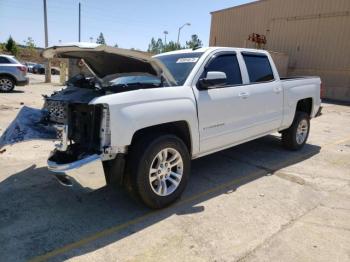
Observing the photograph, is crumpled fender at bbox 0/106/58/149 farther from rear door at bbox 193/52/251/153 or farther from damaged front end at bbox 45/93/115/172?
rear door at bbox 193/52/251/153

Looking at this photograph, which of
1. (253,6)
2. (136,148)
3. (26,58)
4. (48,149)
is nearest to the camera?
(136,148)

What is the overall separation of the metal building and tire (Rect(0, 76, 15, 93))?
54.8 ft

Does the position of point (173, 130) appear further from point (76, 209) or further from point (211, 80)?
point (76, 209)

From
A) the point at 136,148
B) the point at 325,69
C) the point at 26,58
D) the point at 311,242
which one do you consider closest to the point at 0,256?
the point at 136,148

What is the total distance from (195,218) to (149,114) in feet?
4.22

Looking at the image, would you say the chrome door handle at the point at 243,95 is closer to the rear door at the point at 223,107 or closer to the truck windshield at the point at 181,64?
the rear door at the point at 223,107

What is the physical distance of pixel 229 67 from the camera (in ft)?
15.8

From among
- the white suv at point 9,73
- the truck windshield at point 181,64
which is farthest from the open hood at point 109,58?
the white suv at point 9,73

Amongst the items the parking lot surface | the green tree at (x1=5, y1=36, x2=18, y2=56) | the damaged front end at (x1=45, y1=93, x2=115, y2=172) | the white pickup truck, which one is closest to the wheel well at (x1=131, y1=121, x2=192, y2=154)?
the white pickup truck

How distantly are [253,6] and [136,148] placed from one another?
22948 mm

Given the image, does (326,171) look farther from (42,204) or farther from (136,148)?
(42,204)

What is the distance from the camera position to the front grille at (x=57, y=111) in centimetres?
362

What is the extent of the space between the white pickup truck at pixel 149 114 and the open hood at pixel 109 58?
0.04 ft

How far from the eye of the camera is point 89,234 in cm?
328
